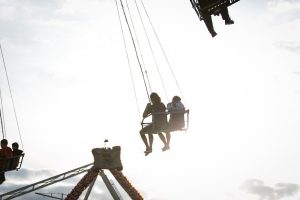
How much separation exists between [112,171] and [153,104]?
21.3ft

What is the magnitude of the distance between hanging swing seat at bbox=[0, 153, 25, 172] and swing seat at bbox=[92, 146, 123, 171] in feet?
11.4

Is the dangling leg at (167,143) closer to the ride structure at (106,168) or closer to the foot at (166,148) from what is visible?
the foot at (166,148)

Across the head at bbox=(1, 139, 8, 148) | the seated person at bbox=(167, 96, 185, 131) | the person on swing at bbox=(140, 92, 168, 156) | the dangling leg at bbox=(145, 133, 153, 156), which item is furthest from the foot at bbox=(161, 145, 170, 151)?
the head at bbox=(1, 139, 8, 148)

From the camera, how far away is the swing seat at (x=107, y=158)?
15.1 metres

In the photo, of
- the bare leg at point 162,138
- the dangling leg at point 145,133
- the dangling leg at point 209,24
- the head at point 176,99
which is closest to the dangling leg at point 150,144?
the dangling leg at point 145,133

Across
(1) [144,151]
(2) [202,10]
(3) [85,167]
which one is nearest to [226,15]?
(2) [202,10]

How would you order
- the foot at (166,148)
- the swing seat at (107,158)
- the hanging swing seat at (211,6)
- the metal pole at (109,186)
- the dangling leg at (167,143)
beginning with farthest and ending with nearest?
the swing seat at (107,158) → the metal pole at (109,186) → the foot at (166,148) → the dangling leg at (167,143) → the hanging swing seat at (211,6)

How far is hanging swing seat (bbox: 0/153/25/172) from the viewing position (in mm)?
11991

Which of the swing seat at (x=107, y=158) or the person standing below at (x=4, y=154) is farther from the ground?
the person standing below at (x=4, y=154)

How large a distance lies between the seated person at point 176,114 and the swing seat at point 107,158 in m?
6.00

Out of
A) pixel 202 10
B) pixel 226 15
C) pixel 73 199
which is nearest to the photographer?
pixel 202 10

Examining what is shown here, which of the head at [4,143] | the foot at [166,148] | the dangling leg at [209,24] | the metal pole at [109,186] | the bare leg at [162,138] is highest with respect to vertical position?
the dangling leg at [209,24]

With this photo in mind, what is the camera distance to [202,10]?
8.62 meters

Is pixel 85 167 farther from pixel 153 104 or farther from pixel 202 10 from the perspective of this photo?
pixel 202 10
